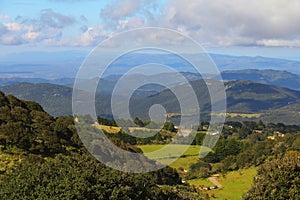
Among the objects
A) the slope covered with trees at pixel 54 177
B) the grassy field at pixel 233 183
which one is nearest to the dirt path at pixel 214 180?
the grassy field at pixel 233 183

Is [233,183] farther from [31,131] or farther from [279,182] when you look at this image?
[31,131]

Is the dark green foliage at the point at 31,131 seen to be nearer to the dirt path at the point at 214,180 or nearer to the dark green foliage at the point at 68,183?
the dark green foliage at the point at 68,183

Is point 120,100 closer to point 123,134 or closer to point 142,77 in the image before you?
point 142,77

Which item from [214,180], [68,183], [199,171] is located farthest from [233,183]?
[68,183]

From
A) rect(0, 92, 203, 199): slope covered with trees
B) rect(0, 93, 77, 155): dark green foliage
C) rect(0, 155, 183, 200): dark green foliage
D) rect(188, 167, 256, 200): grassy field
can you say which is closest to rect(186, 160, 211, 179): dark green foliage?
rect(188, 167, 256, 200): grassy field

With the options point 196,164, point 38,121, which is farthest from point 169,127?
point 38,121

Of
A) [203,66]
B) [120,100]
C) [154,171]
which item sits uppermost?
[203,66]
